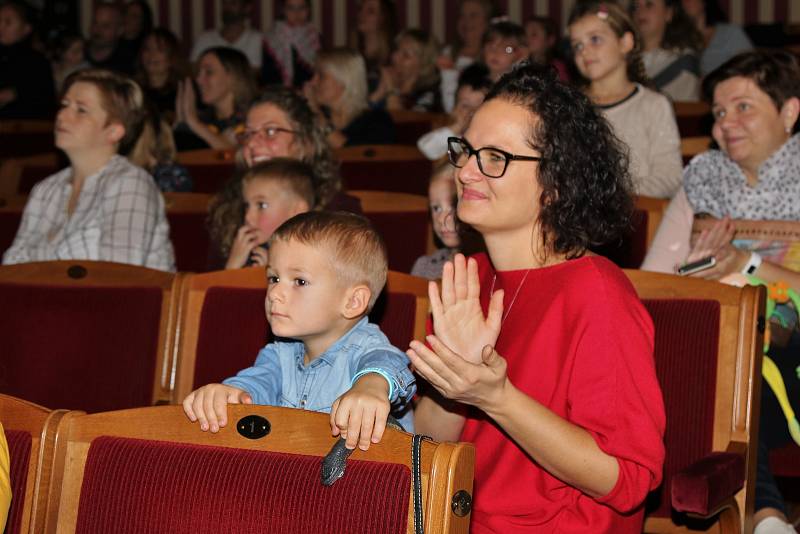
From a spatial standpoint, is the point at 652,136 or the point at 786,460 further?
the point at 652,136

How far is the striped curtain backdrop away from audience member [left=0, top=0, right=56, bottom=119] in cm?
267

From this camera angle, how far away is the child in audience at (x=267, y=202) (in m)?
3.07

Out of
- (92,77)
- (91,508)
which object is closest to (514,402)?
(91,508)

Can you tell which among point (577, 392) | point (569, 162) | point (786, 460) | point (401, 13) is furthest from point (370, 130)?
point (401, 13)

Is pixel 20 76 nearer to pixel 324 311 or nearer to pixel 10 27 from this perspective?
pixel 10 27

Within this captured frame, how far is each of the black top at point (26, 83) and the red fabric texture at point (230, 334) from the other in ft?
16.1

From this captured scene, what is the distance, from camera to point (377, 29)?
7273 mm

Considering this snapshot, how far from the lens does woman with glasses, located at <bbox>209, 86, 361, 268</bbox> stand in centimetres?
337

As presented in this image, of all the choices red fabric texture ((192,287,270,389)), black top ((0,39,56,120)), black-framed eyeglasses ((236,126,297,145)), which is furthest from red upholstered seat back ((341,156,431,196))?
black top ((0,39,56,120))

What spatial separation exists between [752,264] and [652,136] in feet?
4.00

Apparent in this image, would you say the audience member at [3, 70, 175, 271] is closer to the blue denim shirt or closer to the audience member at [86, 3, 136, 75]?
the blue denim shirt

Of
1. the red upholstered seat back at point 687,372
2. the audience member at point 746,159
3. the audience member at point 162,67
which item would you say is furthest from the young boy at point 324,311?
the audience member at point 162,67

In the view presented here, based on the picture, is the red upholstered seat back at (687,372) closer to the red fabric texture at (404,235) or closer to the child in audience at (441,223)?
the child in audience at (441,223)

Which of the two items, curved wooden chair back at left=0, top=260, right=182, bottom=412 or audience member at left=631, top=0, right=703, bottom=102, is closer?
curved wooden chair back at left=0, top=260, right=182, bottom=412
